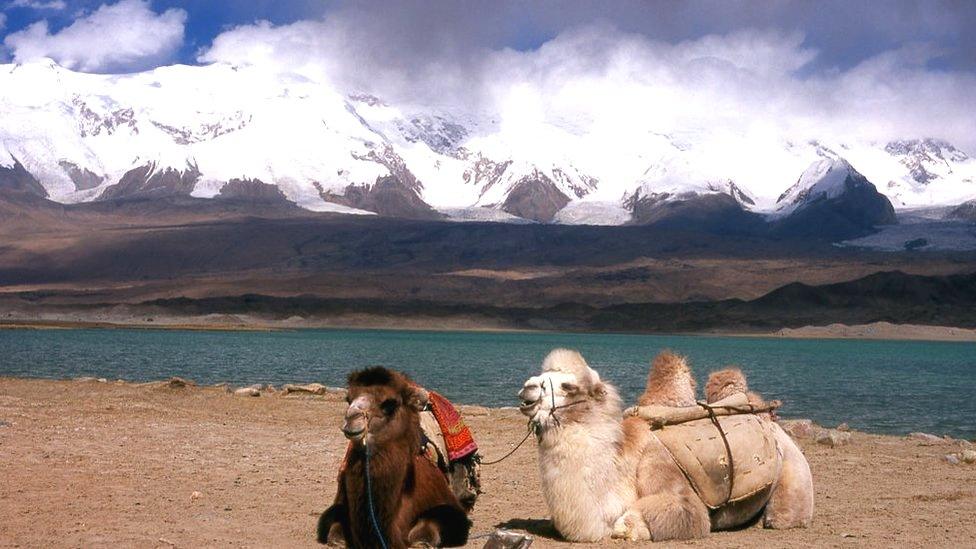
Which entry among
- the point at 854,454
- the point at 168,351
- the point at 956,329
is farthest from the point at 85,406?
the point at 956,329

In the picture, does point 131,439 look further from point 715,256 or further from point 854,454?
point 715,256

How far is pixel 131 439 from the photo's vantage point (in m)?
15.3

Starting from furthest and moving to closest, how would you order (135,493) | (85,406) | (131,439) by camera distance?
1. (85,406)
2. (131,439)
3. (135,493)

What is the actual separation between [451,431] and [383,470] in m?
1.87

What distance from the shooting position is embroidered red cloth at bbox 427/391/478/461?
9.58 meters

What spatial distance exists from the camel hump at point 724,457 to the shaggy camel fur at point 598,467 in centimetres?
11

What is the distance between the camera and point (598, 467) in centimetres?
876

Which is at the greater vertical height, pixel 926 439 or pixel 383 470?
pixel 383 470

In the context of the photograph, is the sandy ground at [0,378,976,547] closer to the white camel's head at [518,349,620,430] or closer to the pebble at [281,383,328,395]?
the white camel's head at [518,349,620,430]

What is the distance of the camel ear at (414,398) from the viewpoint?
821 cm

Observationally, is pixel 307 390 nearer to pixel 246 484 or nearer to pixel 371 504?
pixel 246 484

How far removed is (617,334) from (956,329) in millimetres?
35651

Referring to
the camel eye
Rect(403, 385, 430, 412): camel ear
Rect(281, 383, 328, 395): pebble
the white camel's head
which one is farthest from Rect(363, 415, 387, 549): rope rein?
Rect(281, 383, 328, 395): pebble

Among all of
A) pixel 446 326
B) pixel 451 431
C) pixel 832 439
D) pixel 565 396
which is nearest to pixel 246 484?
pixel 451 431
